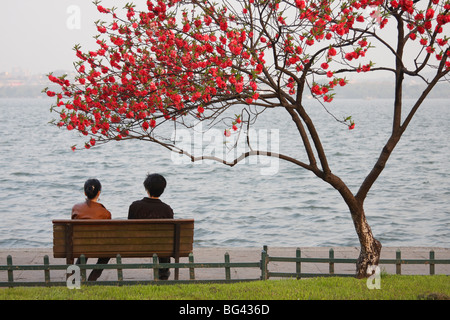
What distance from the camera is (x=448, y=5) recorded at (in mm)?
8656

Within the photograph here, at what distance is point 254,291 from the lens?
799cm

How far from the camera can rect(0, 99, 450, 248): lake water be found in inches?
902

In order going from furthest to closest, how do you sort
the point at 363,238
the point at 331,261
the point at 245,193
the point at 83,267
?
1. the point at 245,193
2. the point at 331,261
3. the point at 363,238
4. the point at 83,267

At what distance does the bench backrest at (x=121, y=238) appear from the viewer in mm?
8539

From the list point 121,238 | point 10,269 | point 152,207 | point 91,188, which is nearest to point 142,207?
point 152,207

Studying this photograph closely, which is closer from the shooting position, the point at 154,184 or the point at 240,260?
the point at 154,184

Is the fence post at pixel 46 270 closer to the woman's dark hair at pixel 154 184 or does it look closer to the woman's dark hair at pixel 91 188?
the woman's dark hair at pixel 91 188

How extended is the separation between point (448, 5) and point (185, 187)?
32578mm

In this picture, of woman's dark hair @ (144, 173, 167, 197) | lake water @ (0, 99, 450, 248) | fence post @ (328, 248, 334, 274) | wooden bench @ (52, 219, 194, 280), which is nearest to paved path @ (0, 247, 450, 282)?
fence post @ (328, 248, 334, 274)

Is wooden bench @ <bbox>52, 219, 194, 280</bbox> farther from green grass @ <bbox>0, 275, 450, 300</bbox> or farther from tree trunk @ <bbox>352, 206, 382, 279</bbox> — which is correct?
tree trunk @ <bbox>352, 206, 382, 279</bbox>

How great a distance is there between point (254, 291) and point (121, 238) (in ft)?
6.53

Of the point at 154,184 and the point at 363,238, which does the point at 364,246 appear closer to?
the point at 363,238

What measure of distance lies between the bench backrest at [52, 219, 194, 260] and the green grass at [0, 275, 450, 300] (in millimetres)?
511
